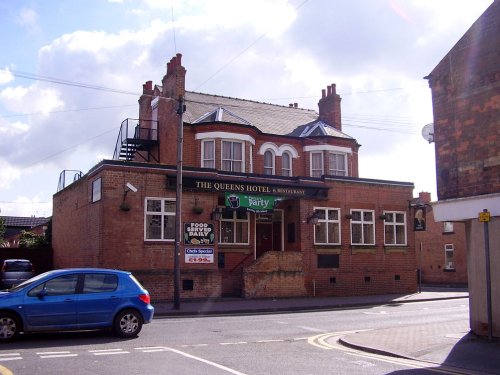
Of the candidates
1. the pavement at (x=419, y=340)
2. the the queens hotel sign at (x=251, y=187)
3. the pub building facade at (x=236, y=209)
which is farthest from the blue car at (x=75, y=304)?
the the queens hotel sign at (x=251, y=187)

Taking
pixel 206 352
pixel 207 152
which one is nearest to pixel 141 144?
pixel 207 152

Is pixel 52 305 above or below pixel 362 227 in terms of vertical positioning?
below

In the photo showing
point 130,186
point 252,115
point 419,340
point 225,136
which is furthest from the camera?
point 252,115

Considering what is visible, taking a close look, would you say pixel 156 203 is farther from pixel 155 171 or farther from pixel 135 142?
pixel 135 142

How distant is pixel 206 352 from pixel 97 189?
1393 cm

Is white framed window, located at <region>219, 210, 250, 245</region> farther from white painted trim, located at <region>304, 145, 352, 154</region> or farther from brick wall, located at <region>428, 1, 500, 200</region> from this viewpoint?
brick wall, located at <region>428, 1, 500, 200</region>

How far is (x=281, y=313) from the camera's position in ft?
63.7

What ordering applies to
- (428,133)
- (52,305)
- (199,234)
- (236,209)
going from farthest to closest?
(236,209) < (199,234) < (428,133) < (52,305)

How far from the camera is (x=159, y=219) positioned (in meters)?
23.3

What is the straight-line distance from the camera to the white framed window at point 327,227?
27062 mm

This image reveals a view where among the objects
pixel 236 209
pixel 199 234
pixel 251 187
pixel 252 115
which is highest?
pixel 252 115

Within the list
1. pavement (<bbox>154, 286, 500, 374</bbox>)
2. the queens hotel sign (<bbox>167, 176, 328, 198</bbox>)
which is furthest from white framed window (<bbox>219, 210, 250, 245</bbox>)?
pavement (<bbox>154, 286, 500, 374</bbox>)

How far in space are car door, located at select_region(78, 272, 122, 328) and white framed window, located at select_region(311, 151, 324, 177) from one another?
1999cm

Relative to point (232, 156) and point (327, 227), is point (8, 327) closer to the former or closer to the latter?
point (232, 156)
